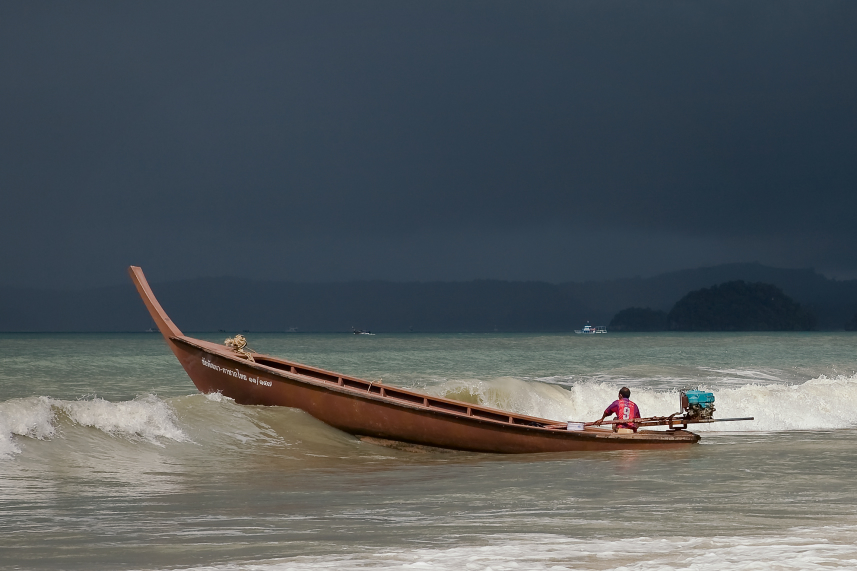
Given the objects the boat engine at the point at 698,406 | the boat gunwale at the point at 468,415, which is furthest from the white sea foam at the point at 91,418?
the boat engine at the point at 698,406

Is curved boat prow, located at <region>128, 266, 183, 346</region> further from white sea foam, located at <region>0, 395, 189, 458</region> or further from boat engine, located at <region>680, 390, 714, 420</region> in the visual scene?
boat engine, located at <region>680, 390, 714, 420</region>

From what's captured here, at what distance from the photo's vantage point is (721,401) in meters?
25.1

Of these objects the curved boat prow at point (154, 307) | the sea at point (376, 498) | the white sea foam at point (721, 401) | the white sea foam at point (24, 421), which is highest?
the curved boat prow at point (154, 307)

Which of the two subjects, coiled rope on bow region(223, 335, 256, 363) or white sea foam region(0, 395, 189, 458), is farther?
coiled rope on bow region(223, 335, 256, 363)

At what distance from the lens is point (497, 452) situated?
49.7ft

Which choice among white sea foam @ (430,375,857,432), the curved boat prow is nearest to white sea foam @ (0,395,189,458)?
the curved boat prow

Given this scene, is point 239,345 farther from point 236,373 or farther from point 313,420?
Result: point 313,420

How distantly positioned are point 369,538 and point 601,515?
2642 mm

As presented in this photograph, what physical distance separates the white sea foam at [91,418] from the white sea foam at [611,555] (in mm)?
8255

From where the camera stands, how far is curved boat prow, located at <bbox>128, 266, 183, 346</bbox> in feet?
60.2

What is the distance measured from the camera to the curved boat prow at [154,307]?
18359 millimetres

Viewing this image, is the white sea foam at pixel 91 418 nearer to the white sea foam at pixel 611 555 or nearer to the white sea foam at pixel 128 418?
the white sea foam at pixel 128 418

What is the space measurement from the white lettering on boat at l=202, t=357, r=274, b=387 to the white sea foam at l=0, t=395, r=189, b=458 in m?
1.32

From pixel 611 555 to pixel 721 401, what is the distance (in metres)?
19.4
